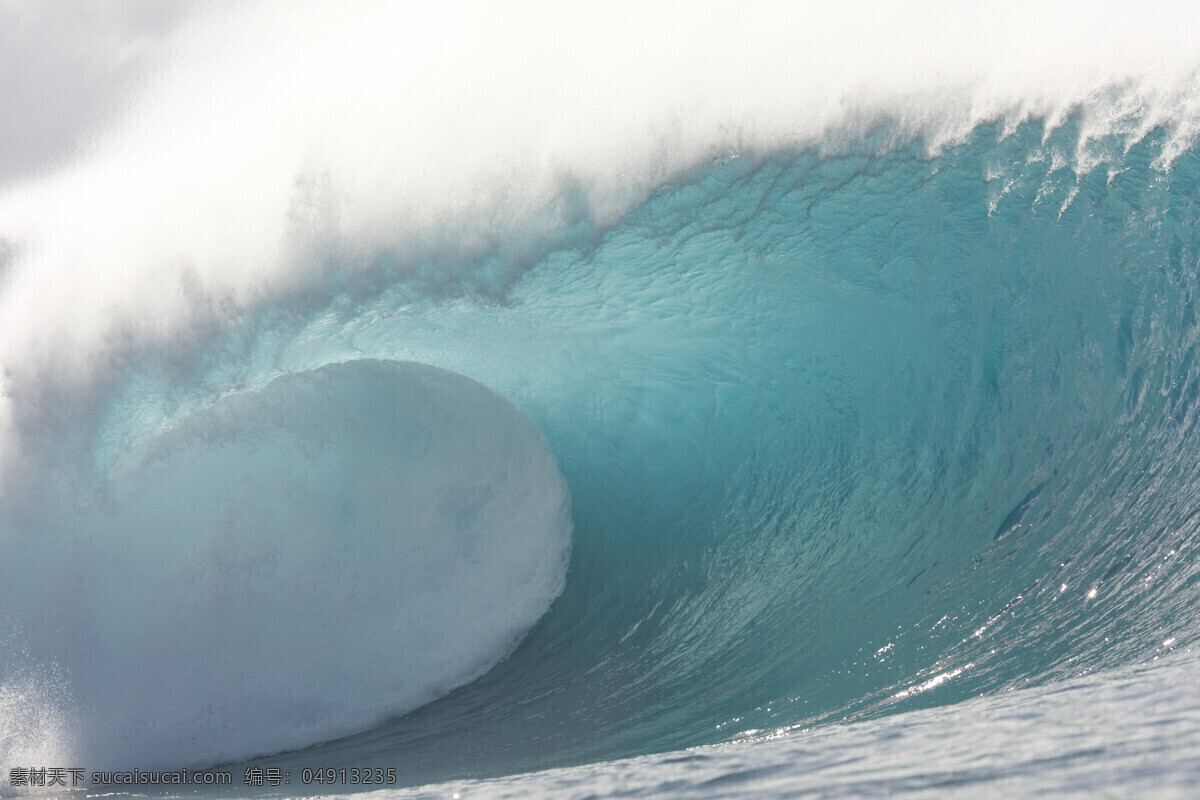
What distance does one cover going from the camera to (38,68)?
8250mm

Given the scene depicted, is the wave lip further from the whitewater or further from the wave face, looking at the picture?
the wave face

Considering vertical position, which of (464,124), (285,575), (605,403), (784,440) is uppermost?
(464,124)

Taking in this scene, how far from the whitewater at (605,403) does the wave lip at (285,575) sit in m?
0.02

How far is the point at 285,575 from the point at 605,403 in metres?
2.12

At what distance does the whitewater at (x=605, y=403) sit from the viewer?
4.46 m

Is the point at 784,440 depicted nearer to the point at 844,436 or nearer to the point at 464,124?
the point at 844,436

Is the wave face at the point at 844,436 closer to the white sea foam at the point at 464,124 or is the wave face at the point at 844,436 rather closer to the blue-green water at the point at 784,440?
the blue-green water at the point at 784,440

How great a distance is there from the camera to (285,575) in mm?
4742

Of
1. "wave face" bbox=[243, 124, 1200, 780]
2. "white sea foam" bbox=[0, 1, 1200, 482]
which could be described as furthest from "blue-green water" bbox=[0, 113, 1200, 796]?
"white sea foam" bbox=[0, 1, 1200, 482]

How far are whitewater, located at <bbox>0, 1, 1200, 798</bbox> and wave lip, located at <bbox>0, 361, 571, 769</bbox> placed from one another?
0.07 ft

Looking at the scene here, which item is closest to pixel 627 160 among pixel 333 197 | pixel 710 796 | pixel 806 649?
pixel 333 197

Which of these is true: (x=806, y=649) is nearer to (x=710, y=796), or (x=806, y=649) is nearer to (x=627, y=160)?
(x=710, y=796)

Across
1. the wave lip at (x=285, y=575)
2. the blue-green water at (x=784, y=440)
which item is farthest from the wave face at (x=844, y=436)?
the wave lip at (x=285, y=575)

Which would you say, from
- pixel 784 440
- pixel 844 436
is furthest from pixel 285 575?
pixel 844 436
